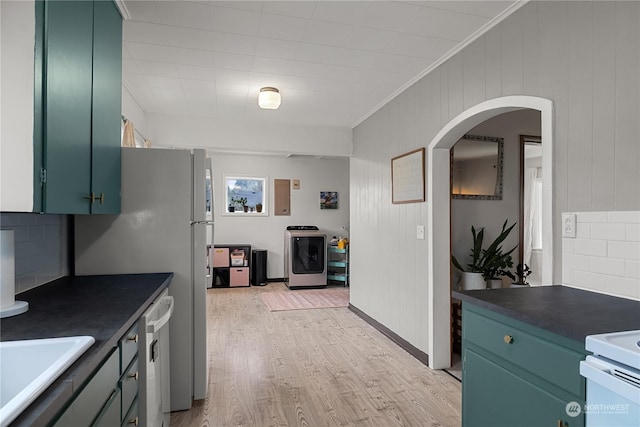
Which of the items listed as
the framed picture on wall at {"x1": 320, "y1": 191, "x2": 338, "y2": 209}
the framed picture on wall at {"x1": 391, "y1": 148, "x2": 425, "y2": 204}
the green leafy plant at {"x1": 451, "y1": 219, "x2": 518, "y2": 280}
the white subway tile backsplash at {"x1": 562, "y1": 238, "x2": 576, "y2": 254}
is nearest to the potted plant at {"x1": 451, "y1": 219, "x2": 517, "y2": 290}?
the green leafy plant at {"x1": 451, "y1": 219, "x2": 518, "y2": 280}

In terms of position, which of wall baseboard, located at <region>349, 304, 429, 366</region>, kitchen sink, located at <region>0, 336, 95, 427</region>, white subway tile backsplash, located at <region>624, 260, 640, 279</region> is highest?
white subway tile backsplash, located at <region>624, 260, 640, 279</region>

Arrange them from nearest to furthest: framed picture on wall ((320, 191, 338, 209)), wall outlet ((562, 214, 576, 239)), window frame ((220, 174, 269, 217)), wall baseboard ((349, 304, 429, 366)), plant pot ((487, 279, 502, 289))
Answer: wall outlet ((562, 214, 576, 239)) → wall baseboard ((349, 304, 429, 366)) → plant pot ((487, 279, 502, 289)) → window frame ((220, 174, 269, 217)) → framed picture on wall ((320, 191, 338, 209))

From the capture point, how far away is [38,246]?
72.6 inches

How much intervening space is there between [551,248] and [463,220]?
1586mm

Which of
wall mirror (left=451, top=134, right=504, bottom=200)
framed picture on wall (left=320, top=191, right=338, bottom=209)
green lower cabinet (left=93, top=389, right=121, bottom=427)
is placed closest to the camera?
green lower cabinet (left=93, top=389, right=121, bottom=427)

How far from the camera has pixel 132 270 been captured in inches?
89.1

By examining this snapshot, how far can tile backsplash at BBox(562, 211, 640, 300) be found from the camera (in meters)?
1.48

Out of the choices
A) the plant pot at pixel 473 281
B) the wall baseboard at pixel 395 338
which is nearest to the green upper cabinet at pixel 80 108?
the wall baseboard at pixel 395 338

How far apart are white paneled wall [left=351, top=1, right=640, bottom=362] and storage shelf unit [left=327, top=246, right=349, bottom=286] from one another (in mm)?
3118

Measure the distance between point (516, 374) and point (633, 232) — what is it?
31.1 inches

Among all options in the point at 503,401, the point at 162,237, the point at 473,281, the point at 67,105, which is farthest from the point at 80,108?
the point at 473,281

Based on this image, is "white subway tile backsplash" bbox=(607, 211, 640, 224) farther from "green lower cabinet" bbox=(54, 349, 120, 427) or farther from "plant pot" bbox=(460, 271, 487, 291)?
"green lower cabinet" bbox=(54, 349, 120, 427)

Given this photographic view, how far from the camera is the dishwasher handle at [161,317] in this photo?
62.6 inches

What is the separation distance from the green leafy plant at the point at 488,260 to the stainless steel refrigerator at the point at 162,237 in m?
2.25
